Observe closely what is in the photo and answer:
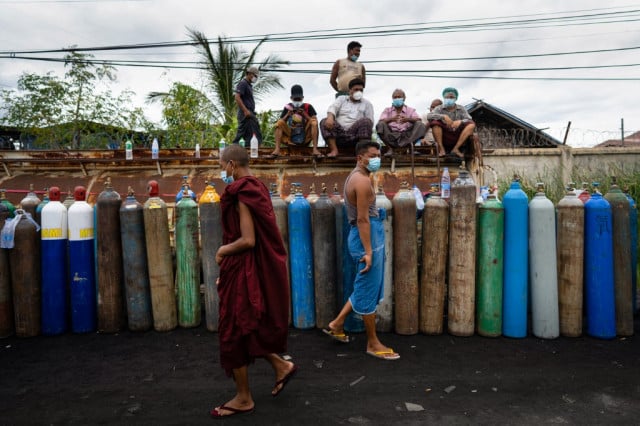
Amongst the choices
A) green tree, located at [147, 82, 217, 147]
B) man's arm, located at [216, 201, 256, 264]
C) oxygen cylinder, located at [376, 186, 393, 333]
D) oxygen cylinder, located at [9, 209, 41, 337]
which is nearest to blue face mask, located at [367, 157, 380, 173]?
oxygen cylinder, located at [376, 186, 393, 333]

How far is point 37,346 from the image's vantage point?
434 centimetres

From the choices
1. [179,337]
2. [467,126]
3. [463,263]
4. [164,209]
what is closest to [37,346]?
[179,337]

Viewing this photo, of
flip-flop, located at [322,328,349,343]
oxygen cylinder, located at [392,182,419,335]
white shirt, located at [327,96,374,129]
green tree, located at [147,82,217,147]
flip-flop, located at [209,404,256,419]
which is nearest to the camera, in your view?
flip-flop, located at [209,404,256,419]

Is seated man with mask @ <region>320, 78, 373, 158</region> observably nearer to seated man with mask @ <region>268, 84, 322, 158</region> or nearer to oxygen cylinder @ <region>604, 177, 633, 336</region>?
seated man with mask @ <region>268, 84, 322, 158</region>

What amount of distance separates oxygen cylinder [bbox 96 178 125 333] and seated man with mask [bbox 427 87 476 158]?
15.6ft

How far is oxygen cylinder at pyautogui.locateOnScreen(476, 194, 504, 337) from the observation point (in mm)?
4309

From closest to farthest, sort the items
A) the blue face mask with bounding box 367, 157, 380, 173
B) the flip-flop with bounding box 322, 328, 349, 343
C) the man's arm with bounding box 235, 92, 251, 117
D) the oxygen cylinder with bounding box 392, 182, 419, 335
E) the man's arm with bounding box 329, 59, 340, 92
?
the blue face mask with bounding box 367, 157, 380, 173
the flip-flop with bounding box 322, 328, 349, 343
the oxygen cylinder with bounding box 392, 182, 419, 335
the man's arm with bounding box 235, 92, 251, 117
the man's arm with bounding box 329, 59, 340, 92

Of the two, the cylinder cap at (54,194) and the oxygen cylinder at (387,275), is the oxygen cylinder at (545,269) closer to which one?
the oxygen cylinder at (387,275)

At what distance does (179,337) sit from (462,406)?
9.14 feet

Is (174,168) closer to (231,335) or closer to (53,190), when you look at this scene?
(53,190)

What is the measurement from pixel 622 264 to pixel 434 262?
5.85 ft

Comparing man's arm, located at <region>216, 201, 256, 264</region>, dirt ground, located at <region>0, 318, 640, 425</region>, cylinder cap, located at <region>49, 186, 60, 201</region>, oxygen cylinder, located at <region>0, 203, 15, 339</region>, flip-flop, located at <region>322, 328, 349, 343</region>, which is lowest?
dirt ground, located at <region>0, 318, 640, 425</region>

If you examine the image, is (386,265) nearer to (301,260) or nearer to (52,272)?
(301,260)

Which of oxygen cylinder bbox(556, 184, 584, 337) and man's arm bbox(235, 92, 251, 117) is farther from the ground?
man's arm bbox(235, 92, 251, 117)
